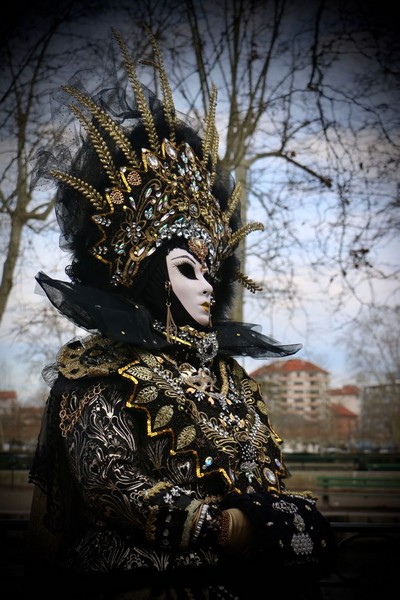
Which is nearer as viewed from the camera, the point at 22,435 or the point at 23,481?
the point at 23,481

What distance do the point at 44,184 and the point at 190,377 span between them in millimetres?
851

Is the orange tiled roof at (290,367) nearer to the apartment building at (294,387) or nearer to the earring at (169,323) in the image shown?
the apartment building at (294,387)

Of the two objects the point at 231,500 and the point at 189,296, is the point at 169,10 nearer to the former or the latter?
the point at 189,296

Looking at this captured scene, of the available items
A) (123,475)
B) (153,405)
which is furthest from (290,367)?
(123,475)

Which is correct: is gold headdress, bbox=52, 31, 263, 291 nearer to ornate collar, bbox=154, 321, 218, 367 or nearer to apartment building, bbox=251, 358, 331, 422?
ornate collar, bbox=154, 321, 218, 367

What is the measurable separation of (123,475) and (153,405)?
0.77ft

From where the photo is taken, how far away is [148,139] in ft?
7.58

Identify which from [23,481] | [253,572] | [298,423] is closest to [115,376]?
[253,572]

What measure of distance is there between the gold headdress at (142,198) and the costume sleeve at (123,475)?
46cm

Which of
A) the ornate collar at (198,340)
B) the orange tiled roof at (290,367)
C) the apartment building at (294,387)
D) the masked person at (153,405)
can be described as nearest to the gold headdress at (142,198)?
the masked person at (153,405)

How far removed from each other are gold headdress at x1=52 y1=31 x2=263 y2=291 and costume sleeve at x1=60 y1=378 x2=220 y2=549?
0.46 m

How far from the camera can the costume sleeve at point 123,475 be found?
1757 millimetres

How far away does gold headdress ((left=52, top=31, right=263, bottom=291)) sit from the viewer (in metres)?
2.17

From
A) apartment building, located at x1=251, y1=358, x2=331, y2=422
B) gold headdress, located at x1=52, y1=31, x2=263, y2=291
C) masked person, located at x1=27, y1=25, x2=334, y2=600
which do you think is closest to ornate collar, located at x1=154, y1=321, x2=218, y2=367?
masked person, located at x1=27, y1=25, x2=334, y2=600
